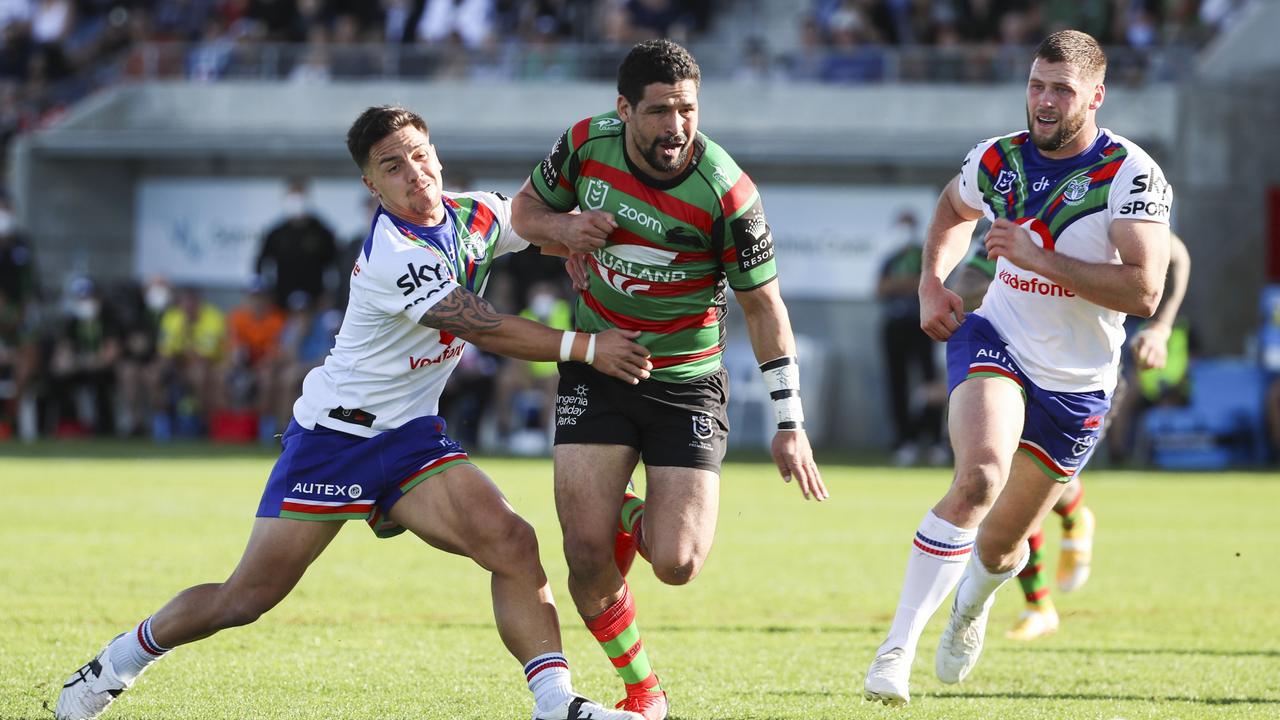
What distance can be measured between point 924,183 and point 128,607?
51.3ft

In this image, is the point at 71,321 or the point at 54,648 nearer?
the point at 54,648

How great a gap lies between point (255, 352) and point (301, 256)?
1574 mm

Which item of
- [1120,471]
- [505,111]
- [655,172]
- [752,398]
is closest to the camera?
[655,172]

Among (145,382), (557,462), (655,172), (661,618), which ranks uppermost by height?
(655,172)

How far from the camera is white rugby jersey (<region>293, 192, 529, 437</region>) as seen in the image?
5891 millimetres

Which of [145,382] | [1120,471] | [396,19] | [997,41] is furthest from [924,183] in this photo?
[145,382]

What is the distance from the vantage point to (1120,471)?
1861cm

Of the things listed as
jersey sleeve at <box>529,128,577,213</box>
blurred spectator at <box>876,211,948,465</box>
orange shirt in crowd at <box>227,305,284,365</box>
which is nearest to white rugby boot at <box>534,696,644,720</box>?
jersey sleeve at <box>529,128,577,213</box>

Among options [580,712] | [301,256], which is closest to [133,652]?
[580,712]

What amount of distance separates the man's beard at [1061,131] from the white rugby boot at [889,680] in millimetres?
2094

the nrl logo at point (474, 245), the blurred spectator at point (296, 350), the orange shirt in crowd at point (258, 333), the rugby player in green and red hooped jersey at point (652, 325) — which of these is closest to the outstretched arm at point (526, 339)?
Result: the nrl logo at point (474, 245)

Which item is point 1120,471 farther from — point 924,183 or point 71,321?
point 71,321

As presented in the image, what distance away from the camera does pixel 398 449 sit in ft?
19.6

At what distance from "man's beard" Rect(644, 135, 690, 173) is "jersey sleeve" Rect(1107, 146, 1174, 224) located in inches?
67.3
